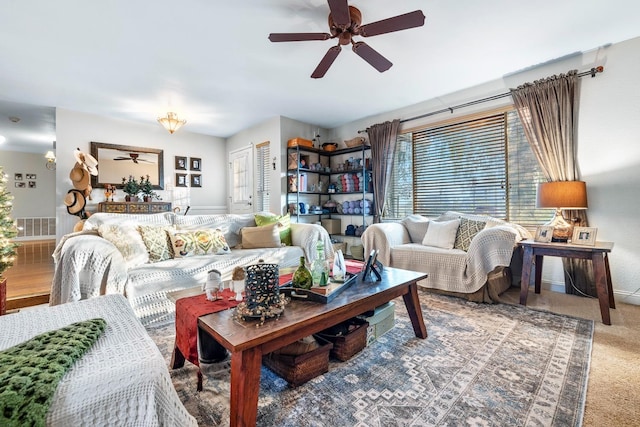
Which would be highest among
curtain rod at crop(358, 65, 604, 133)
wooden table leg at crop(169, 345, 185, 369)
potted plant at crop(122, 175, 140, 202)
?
curtain rod at crop(358, 65, 604, 133)

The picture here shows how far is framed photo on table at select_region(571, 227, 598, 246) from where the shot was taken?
248 cm

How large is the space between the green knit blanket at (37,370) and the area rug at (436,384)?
673 mm

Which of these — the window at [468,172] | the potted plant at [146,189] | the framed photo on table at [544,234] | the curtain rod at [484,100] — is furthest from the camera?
the potted plant at [146,189]

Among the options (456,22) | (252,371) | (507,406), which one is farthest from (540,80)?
(252,371)

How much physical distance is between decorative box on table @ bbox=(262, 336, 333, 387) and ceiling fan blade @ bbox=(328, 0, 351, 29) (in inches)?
81.0

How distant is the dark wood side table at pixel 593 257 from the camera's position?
7.39ft

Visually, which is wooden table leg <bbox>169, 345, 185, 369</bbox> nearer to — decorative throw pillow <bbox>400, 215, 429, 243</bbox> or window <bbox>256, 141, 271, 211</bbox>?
decorative throw pillow <bbox>400, 215, 429, 243</bbox>

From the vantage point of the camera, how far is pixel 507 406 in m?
1.33

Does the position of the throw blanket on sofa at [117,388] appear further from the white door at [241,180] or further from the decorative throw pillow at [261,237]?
the white door at [241,180]

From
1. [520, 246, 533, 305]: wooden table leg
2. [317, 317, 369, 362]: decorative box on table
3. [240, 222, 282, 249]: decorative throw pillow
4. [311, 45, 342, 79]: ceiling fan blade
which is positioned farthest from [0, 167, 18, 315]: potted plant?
[520, 246, 533, 305]: wooden table leg

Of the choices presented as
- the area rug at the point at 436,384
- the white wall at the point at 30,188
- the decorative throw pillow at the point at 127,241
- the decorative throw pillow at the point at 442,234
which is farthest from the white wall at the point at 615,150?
the white wall at the point at 30,188

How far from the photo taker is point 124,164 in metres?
4.85

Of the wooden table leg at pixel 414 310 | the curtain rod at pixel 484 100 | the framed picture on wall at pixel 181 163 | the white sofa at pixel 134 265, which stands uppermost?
the curtain rod at pixel 484 100

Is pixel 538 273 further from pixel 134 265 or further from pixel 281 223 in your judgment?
pixel 134 265
